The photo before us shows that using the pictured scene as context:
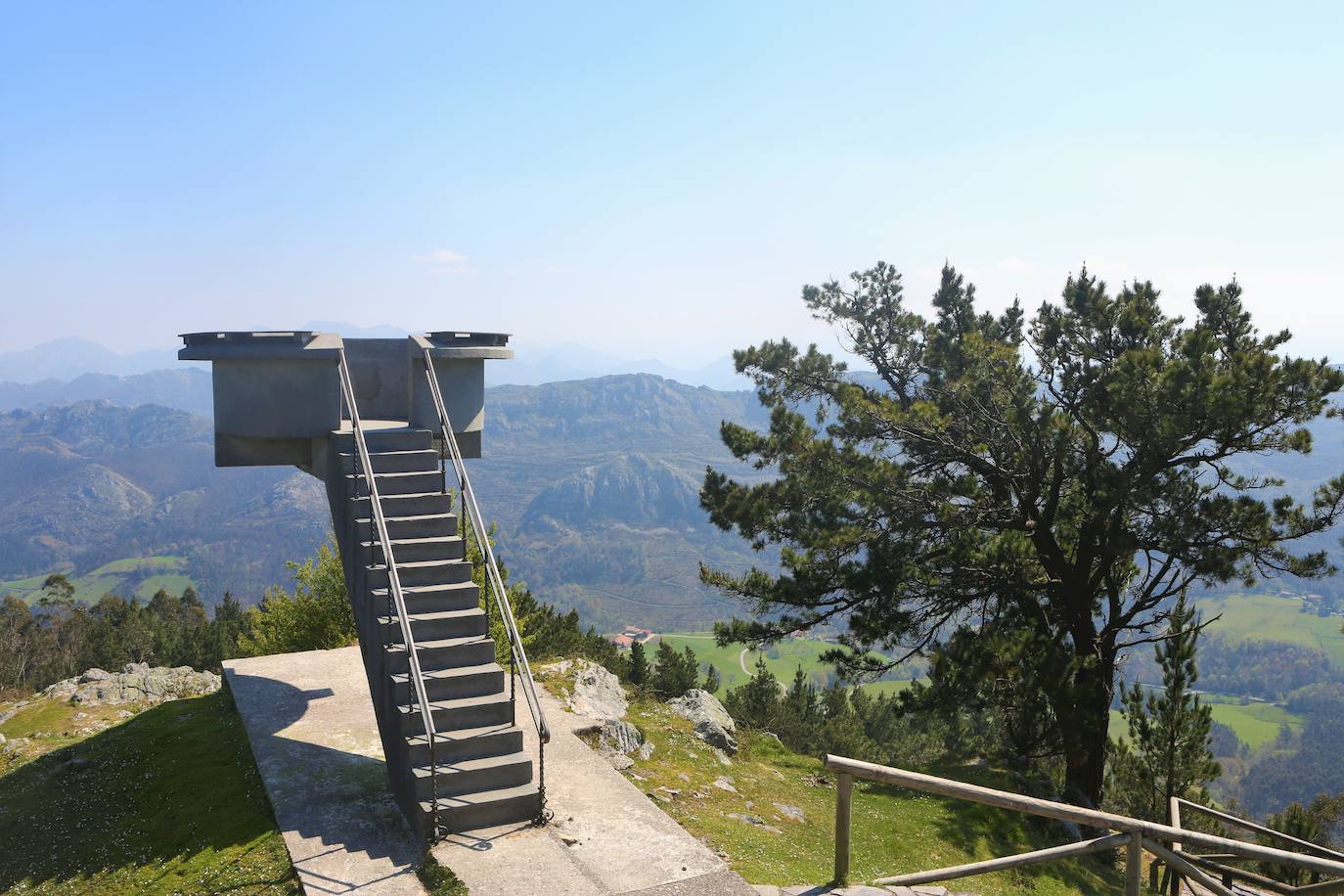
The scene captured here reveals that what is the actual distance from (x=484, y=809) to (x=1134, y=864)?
5549mm

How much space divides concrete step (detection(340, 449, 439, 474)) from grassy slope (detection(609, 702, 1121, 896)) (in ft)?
15.3

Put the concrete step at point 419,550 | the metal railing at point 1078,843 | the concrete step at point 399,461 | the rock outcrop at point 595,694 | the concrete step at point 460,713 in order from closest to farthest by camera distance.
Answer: the metal railing at point 1078,843, the concrete step at point 460,713, the concrete step at point 419,550, the concrete step at point 399,461, the rock outcrop at point 595,694

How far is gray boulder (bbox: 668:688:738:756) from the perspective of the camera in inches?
587

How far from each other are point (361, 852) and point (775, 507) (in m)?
10.7

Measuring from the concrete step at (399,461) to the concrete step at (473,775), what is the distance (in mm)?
3774

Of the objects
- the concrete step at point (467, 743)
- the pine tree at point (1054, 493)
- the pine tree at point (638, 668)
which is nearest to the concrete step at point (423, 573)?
the concrete step at point (467, 743)

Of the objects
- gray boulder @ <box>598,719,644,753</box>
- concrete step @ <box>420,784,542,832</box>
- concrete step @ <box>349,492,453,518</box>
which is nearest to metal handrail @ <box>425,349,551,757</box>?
concrete step @ <box>349,492,453,518</box>

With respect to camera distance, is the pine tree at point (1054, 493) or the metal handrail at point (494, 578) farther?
the pine tree at point (1054, 493)

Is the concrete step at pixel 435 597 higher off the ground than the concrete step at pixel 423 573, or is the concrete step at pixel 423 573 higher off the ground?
the concrete step at pixel 423 573

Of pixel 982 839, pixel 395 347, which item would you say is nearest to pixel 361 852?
pixel 395 347

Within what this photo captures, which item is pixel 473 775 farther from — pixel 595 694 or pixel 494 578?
pixel 595 694

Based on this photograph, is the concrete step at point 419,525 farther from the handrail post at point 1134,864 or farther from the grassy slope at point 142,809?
the handrail post at point 1134,864

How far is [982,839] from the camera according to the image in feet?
42.8

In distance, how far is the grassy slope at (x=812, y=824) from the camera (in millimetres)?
10070
